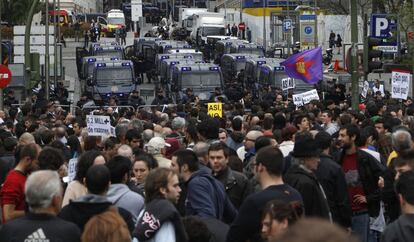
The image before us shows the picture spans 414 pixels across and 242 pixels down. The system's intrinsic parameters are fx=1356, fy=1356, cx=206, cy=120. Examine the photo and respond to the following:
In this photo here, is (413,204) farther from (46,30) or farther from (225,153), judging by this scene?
(46,30)

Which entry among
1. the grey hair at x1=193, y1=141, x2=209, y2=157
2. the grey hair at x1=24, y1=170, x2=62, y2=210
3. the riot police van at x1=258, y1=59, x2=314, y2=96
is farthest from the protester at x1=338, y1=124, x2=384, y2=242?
the riot police van at x1=258, y1=59, x2=314, y2=96

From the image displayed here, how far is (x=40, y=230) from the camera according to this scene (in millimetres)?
7949

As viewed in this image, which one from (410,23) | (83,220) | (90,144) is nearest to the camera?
(83,220)

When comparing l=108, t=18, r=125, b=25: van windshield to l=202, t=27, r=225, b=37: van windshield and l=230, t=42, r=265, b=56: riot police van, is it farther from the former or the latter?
l=230, t=42, r=265, b=56: riot police van

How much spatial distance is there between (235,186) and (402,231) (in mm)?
3257

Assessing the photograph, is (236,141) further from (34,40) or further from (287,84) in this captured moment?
(34,40)

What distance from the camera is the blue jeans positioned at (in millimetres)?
12672

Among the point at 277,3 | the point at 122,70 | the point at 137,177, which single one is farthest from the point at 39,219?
the point at 277,3

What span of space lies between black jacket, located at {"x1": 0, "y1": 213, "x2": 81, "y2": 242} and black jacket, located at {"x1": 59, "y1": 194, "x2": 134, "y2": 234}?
38 centimetres

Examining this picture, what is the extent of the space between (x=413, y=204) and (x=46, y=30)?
3616 centimetres

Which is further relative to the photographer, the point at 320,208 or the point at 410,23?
the point at 410,23

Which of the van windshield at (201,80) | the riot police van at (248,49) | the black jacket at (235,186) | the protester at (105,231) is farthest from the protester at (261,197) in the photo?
the riot police van at (248,49)

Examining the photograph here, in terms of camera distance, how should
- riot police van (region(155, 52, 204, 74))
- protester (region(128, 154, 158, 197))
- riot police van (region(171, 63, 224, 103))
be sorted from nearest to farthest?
protester (region(128, 154, 158, 197))
riot police van (region(171, 63, 224, 103))
riot police van (region(155, 52, 204, 74))

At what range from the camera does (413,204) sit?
8305mm
